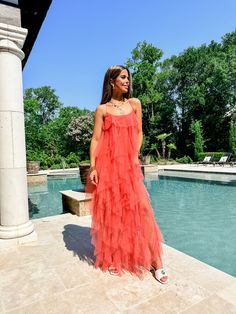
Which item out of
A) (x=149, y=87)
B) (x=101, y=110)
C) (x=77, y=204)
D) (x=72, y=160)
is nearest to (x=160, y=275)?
(x=101, y=110)

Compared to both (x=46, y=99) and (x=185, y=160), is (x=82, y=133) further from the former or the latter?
(x=46, y=99)

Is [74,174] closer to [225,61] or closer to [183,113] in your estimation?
[183,113]

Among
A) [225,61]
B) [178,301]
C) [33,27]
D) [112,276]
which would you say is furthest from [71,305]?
[225,61]

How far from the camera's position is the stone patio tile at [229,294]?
186 cm

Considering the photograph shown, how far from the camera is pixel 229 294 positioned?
1.93 meters

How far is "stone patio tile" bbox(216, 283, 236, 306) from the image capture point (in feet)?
6.10

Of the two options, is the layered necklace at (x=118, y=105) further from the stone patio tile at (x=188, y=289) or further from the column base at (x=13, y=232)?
the column base at (x=13, y=232)

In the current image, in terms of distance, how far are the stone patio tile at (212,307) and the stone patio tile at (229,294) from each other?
42 mm

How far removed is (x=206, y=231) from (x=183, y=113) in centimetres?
2333

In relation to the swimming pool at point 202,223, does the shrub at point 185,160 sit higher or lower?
higher

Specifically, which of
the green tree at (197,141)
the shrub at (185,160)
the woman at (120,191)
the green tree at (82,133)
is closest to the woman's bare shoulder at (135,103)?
the woman at (120,191)

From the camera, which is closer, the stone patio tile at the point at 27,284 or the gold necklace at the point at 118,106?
the stone patio tile at the point at 27,284

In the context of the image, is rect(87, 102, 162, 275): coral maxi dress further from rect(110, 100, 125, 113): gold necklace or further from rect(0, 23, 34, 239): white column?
rect(0, 23, 34, 239): white column

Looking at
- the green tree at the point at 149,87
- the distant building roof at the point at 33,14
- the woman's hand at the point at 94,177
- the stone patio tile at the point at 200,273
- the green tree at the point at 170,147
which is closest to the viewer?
the stone patio tile at the point at 200,273
